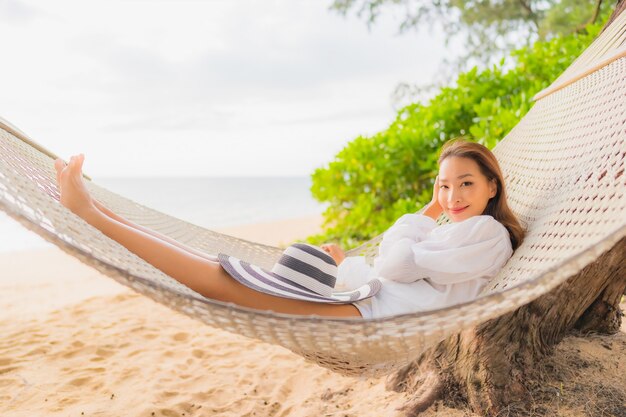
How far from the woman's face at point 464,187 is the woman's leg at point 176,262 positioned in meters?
0.56

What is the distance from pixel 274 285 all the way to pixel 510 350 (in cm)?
82

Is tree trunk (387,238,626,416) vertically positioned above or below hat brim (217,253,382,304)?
below

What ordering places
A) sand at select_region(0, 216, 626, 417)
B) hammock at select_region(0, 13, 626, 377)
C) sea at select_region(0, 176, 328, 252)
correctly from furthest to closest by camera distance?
1. sea at select_region(0, 176, 328, 252)
2. sand at select_region(0, 216, 626, 417)
3. hammock at select_region(0, 13, 626, 377)

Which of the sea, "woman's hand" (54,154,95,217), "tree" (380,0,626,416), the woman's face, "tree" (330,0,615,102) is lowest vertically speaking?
the sea

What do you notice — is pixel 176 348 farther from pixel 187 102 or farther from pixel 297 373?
pixel 187 102

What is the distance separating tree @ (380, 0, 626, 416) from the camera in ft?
5.42

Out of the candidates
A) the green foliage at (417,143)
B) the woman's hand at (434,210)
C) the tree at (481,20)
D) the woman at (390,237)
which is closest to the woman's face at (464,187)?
the woman at (390,237)

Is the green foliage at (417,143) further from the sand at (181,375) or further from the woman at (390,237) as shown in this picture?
the woman at (390,237)

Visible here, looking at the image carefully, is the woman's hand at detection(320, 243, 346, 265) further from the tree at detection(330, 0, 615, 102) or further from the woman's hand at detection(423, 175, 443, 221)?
the tree at detection(330, 0, 615, 102)

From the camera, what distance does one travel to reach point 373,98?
2803 cm

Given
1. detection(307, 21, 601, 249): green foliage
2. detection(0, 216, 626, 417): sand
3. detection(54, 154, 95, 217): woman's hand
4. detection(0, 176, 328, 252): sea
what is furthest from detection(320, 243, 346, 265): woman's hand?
detection(0, 176, 328, 252): sea

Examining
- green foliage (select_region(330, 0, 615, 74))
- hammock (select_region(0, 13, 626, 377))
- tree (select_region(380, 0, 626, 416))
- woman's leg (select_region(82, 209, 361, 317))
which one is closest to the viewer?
hammock (select_region(0, 13, 626, 377))

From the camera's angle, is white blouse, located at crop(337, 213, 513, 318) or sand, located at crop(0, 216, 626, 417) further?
sand, located at crop(0, 216, 626, 417)

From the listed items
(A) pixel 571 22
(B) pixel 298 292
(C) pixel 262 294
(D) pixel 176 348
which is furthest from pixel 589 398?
(A) pixel 571 22
